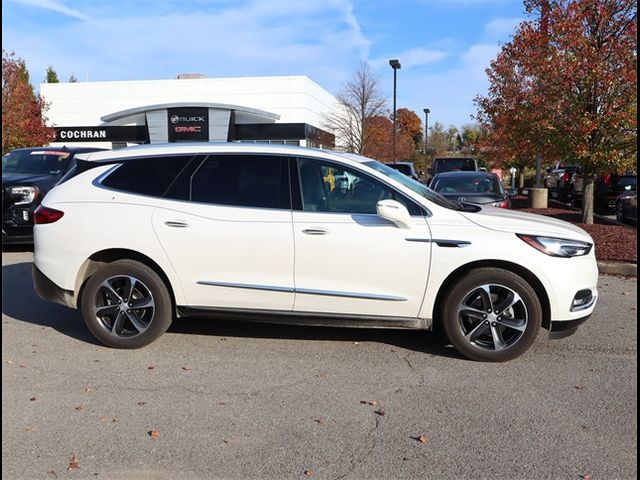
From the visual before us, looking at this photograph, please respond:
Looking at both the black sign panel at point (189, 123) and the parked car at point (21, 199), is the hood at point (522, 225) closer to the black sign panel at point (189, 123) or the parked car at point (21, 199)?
the parked car at point (21, 199)

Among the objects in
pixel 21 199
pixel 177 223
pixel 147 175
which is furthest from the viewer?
pixel 21 199

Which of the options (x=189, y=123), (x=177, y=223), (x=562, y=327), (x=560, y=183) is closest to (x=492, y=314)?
(x=562, y=327)

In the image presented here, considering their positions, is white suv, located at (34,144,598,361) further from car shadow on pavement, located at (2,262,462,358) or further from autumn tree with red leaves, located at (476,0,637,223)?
autumn tree with red leaves, located at (476,0,637,223)

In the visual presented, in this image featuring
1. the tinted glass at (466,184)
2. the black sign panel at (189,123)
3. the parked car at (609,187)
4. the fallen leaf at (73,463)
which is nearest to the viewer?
the fallen leaf at (73,463)

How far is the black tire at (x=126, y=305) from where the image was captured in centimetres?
518

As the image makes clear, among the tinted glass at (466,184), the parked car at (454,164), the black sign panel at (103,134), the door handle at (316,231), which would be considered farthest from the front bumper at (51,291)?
the black sign panel at (103,134)

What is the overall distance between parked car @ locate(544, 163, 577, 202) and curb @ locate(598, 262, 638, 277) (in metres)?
15.1

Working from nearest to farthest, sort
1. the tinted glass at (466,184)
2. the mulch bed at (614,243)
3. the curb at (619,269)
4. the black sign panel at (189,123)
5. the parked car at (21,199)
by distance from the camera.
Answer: the curb at (619,269)
the mulch bed at (614,243)
the parked car at (21,199)
the tinted glass at (466,184)
the black sign panel at (189,123)

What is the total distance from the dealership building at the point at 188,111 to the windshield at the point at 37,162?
23794mm

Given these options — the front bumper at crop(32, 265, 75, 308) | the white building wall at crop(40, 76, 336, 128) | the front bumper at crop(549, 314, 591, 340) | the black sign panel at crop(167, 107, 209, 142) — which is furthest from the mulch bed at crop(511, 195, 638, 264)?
the black sign panel at crop(167, 107, 209, 142)

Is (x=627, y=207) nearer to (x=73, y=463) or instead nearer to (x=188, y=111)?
(x=73, y=463)

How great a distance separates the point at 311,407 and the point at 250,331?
1.89 m

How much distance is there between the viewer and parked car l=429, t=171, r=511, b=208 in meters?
10.8

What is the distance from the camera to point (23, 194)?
9.95 meters
